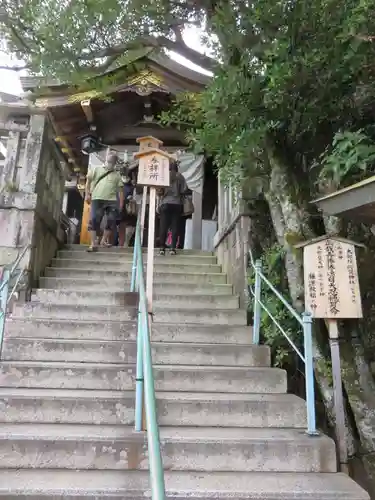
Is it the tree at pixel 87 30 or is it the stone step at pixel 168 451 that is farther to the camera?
the tree at pixel 87 30

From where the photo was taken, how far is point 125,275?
5852mm

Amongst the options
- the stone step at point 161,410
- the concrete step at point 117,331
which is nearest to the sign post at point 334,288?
the stone step at point 161,410

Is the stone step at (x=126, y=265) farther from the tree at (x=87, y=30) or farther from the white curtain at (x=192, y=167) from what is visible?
the white curtain at (x=192, y=167)

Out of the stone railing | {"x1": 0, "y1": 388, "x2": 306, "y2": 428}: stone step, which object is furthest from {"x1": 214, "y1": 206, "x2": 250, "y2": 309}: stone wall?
{"x1": 0, "y1": 388, "x2": 306, "y2": 428}: stone step

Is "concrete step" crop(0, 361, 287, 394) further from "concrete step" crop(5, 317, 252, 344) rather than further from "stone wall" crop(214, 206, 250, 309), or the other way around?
"stone wall" crop(214, 206, 250, 309)

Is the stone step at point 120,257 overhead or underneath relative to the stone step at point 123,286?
overhead

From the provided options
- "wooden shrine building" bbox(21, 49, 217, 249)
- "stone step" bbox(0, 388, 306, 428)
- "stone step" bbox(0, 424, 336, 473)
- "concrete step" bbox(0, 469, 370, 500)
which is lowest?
"concrete step" bbox(0, 469, 370, 500)

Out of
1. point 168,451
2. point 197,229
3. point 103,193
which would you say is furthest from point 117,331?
point 197,229

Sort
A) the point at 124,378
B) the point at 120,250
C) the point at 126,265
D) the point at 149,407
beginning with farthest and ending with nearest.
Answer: the point at 120,250, the point at 126,265, the point at 124,378, the point at 149,407

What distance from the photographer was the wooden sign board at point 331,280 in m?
3.40

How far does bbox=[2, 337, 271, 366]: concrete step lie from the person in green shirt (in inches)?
105

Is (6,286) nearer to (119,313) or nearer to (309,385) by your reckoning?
(119,313)

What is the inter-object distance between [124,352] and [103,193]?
136 inches

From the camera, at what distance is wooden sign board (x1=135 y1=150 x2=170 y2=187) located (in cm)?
435
